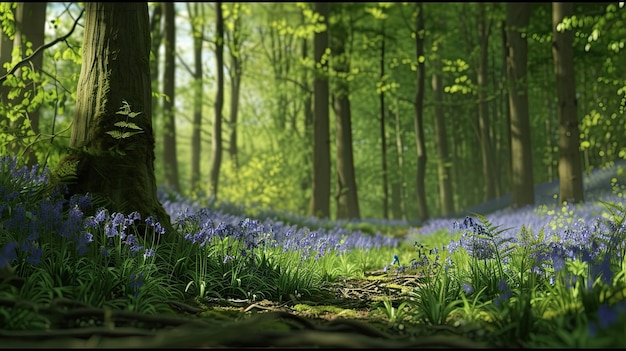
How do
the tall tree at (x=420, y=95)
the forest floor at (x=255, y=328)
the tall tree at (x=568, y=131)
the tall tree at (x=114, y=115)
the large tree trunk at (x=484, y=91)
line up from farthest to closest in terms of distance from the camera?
1. the large tree trunk at (x=484, y=91)
2. the tall tree at (x=420, y=95)
3. the tall tree at (x=568, y=131)
4. the tall tree at (x=114, y=115)
5. the forest floor at (x=255, y=328)

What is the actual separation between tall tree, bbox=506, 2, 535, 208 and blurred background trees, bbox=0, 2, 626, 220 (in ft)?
0.13

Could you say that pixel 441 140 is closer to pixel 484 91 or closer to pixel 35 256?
pixel 484 91

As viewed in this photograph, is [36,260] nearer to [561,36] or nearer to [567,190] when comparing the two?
[567,190]

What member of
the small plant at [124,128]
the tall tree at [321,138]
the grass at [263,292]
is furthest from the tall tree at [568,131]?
the small plant at [124,128]

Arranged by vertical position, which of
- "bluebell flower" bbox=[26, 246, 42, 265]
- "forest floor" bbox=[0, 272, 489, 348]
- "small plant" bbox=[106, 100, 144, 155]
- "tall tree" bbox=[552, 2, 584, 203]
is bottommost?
"forest floor" bbox=[0, 272, 489, 348]

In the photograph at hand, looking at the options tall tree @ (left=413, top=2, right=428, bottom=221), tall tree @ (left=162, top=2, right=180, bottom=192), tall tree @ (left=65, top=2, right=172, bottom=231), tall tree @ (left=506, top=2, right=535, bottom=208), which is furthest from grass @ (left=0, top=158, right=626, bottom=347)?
tall tree @ (left=413, top=2, right=428, bottom=221)

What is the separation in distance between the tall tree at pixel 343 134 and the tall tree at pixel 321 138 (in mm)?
745

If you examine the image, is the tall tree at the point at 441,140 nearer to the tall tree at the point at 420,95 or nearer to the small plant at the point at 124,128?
the tall tree at the point at 420,95

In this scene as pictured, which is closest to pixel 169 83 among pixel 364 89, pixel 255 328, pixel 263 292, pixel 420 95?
pixel 420 95

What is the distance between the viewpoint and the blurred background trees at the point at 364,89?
8.13 meters

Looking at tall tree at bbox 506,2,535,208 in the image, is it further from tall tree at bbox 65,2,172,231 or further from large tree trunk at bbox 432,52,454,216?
tall tree at bbox 65,2,172,231

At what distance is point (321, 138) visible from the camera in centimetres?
1577

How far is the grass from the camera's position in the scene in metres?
2.29

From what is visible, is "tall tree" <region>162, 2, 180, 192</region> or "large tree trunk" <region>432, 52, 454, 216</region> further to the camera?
"large tree trunk" <region>432, 52, 454, 216</region>
